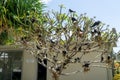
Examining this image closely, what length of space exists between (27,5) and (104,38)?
816cm

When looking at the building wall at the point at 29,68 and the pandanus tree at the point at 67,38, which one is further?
the building wall at the point at 29,68

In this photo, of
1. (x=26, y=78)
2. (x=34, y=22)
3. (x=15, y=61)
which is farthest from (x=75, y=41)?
(x=15, y=61)

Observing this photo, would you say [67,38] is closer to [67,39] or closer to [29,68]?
[67,39]

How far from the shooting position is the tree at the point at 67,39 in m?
8.20

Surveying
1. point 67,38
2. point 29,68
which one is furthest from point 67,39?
point 29,68

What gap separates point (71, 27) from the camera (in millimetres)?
8625

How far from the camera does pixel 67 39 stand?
8344 millimetres

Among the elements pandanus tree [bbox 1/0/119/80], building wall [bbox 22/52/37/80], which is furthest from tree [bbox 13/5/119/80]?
building wall [bbox 22/52/37/80]

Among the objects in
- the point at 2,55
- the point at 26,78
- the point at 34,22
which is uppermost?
the point at 34,22

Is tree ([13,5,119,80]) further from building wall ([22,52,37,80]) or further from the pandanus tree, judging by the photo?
building wall ([22,52,37,80])

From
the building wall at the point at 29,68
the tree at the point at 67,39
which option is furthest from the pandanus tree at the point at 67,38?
the building wall at the point at 29,68

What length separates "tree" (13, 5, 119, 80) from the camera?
323 inches

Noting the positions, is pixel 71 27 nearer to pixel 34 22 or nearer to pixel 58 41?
pixel 58 41

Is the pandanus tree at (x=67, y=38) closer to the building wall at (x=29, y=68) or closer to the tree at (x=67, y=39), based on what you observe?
the tree at (x=67, y=39)
